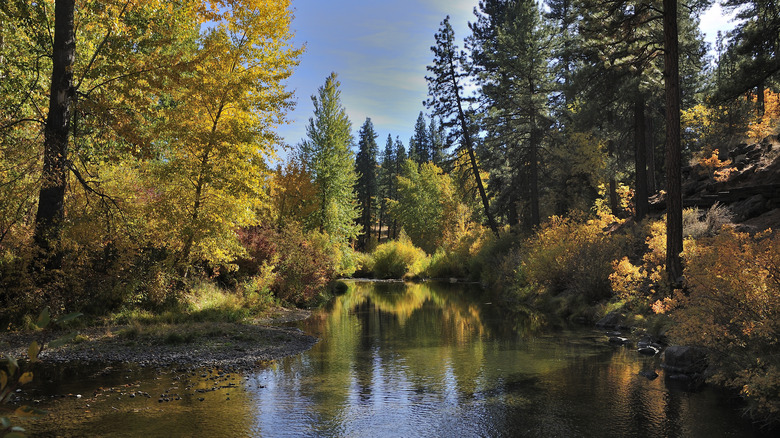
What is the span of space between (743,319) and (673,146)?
7.05 metres

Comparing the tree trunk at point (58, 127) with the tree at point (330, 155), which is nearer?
the tree trunk at point (58, 127)

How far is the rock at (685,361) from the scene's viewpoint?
9.71 meters

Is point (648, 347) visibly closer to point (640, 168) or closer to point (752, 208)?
point (752, 208)

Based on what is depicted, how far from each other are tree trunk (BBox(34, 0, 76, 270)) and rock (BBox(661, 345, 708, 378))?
14291 mm

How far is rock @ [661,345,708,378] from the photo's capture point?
31.9 ft

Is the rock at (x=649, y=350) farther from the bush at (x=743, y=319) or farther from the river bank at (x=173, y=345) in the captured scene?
the river bank at (x=173, y=345)

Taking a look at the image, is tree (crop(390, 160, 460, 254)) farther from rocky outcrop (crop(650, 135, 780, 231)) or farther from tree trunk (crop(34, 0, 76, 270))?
tree trunk (crop(34, 0, 76, 270))

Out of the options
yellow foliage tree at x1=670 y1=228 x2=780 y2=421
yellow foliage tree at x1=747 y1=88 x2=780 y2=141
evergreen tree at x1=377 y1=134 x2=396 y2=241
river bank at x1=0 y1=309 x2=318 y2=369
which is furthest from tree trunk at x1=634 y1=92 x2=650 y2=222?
evergreen tree at x1=377 y1=134 x2=396 y2=241

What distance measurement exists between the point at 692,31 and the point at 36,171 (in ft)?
93.5

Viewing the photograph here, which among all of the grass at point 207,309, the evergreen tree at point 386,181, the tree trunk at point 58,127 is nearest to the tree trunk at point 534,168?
the grass at point 207,309

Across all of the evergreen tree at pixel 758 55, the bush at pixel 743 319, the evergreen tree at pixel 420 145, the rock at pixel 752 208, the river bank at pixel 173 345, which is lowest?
the river bank at pixel 173 345

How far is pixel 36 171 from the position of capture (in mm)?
12570

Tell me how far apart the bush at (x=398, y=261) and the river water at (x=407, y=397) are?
26102 millimetres

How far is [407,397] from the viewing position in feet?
28.6
